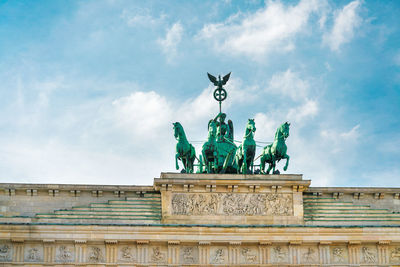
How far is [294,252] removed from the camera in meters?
27.2

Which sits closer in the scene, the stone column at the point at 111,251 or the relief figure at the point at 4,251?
the relief figure at the point at 4,251

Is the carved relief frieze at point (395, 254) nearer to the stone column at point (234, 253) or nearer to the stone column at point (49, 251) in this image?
the stone column at point (234, 253)

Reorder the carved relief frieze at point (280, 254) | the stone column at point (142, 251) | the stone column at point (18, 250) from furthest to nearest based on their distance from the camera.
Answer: the carved relief frieze at point (280, 254) → the stone column at point (142, 251) → the stone column at point (18, 250)

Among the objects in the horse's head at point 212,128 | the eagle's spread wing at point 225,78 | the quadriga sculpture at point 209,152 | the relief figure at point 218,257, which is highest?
the eagle's spread wing at point 225,78

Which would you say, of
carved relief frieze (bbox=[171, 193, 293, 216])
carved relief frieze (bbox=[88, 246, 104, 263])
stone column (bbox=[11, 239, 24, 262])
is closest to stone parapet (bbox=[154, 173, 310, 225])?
carved relief frieze (bbox=[171, 193, 293, 216])

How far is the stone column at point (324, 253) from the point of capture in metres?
27.2

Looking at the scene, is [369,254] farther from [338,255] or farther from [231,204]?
[231,204]

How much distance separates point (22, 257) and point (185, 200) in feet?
19.0

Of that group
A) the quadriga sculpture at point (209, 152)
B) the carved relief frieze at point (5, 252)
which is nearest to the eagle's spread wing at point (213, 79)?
the quadriga sculpture at point (209, 152)

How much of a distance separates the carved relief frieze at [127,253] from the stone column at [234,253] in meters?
3.22

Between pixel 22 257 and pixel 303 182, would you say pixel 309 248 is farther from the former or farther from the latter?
pixel 22 257

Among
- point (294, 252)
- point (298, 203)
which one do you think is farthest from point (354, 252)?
point (298, 203)

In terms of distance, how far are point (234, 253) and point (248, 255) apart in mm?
484

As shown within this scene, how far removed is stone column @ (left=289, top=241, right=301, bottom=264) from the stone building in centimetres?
3
